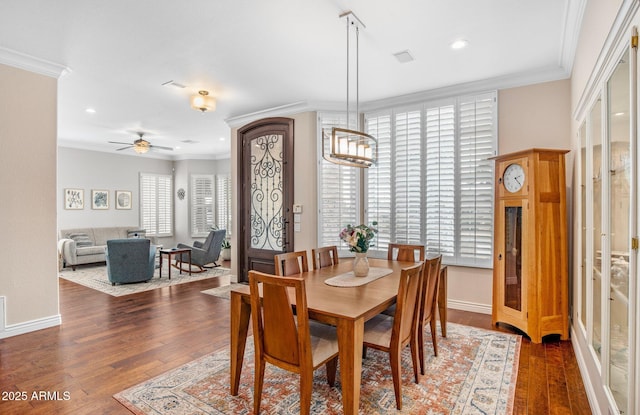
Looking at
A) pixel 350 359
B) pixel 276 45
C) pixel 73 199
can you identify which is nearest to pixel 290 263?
pixel 350 359

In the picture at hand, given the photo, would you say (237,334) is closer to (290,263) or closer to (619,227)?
(290,263)

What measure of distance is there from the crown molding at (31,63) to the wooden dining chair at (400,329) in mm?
4207

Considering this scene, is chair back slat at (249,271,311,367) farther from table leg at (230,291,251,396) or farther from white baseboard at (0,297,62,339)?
white baseboard at (0,297,62,339)

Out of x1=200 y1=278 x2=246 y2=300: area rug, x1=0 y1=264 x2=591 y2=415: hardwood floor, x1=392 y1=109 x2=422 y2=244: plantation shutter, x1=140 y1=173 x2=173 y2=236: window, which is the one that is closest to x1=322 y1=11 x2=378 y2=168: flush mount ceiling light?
x1=392 y1=109 x2=422 y2=244: plantation shutter

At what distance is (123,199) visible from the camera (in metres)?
9.08

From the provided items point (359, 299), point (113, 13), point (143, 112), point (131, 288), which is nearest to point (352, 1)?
point (113, 13)

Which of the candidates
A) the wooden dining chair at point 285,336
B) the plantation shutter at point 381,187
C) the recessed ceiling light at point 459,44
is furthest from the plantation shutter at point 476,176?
the wooden dining chair at point 285,336

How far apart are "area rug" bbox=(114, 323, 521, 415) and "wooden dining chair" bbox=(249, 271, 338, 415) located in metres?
0.32

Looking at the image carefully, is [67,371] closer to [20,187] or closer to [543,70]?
[20,187]

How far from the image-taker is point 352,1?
2.64 m

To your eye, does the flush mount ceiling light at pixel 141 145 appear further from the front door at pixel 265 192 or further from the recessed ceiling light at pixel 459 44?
the recessed ceiling light at pixel 459 44

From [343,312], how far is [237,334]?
0.86 m

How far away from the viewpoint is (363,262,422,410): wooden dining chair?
2273 mm

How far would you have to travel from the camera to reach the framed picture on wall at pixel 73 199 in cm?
801
